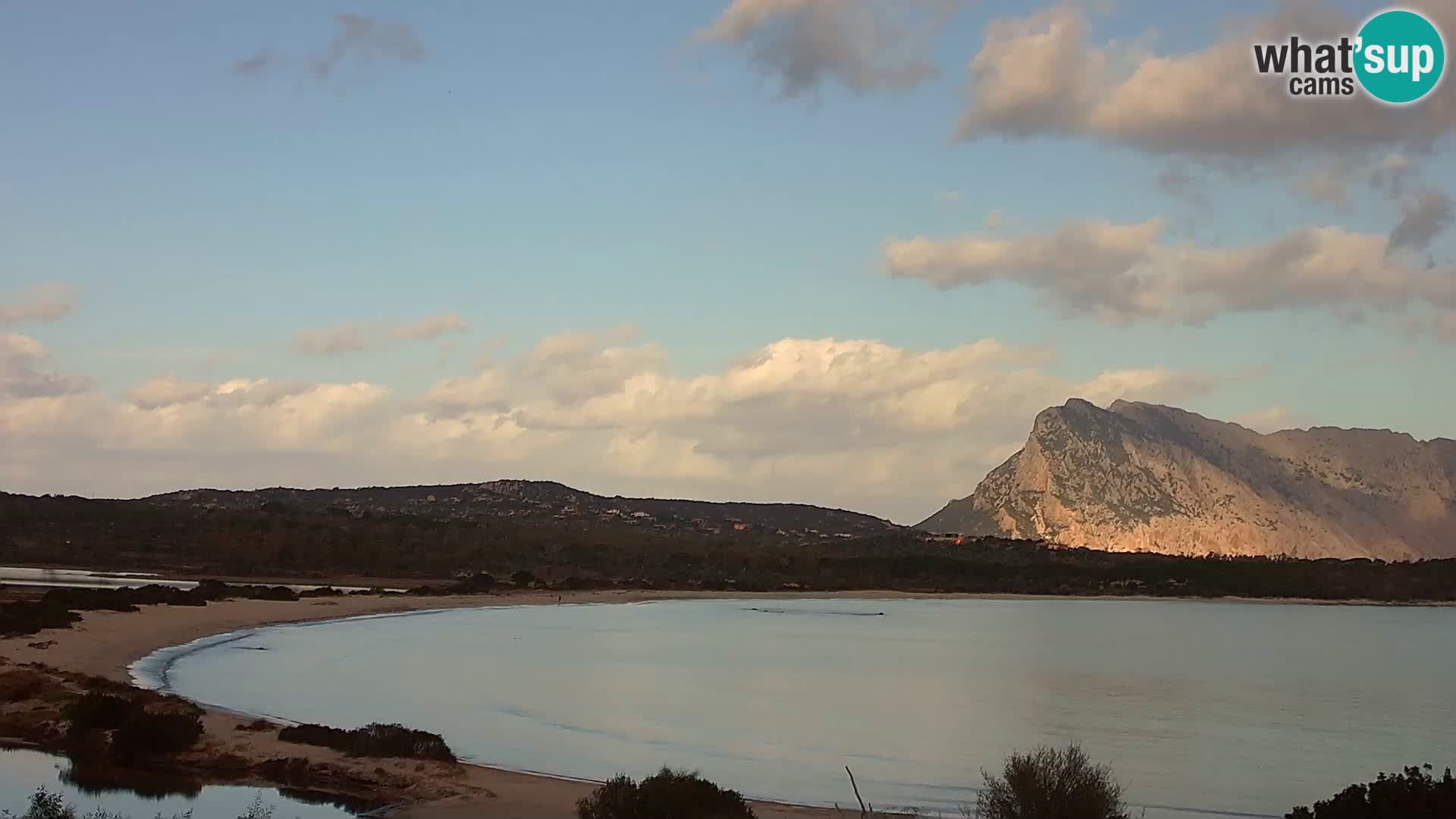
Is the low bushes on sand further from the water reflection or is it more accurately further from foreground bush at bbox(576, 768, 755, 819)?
foreground bush at bbox(576, 768, 755, 819)

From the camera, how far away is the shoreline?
17641 millimetres

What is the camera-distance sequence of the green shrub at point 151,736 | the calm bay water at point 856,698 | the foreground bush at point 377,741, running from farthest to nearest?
the calm bay water at point 856,698, the foreground bush at point 377,741, the green shrub at point 151,736

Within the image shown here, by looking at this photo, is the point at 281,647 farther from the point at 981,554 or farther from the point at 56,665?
the point at 981,554

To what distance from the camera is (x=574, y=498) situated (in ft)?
546

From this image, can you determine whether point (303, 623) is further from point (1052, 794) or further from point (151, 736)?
point (1052, 794)

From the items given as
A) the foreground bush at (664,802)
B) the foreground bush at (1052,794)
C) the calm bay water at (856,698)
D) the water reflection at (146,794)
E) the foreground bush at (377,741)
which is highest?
the foreground bush at (1052,794)

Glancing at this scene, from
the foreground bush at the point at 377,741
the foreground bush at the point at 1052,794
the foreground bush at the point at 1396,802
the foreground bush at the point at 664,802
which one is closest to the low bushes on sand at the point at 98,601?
the foreground bush at the point at 377,741

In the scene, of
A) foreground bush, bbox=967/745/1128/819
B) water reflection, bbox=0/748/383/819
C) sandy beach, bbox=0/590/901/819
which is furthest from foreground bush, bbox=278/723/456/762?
foreground bush, bbox=967/745/1128/819

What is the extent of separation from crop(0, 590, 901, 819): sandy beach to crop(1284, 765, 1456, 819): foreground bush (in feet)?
21.2

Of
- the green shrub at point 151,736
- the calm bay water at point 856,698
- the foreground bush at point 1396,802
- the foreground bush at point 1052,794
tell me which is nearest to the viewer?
the foreground bush at point 1396,802

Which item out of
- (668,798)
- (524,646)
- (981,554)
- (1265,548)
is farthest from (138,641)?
(1265,548)

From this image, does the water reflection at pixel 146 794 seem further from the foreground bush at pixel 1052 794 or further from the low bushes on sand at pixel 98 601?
the low bushes on sand at pixel 98 601

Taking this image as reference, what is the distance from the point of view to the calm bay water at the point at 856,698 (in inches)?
951

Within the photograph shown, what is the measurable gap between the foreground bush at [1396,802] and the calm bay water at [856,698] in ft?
19.2
